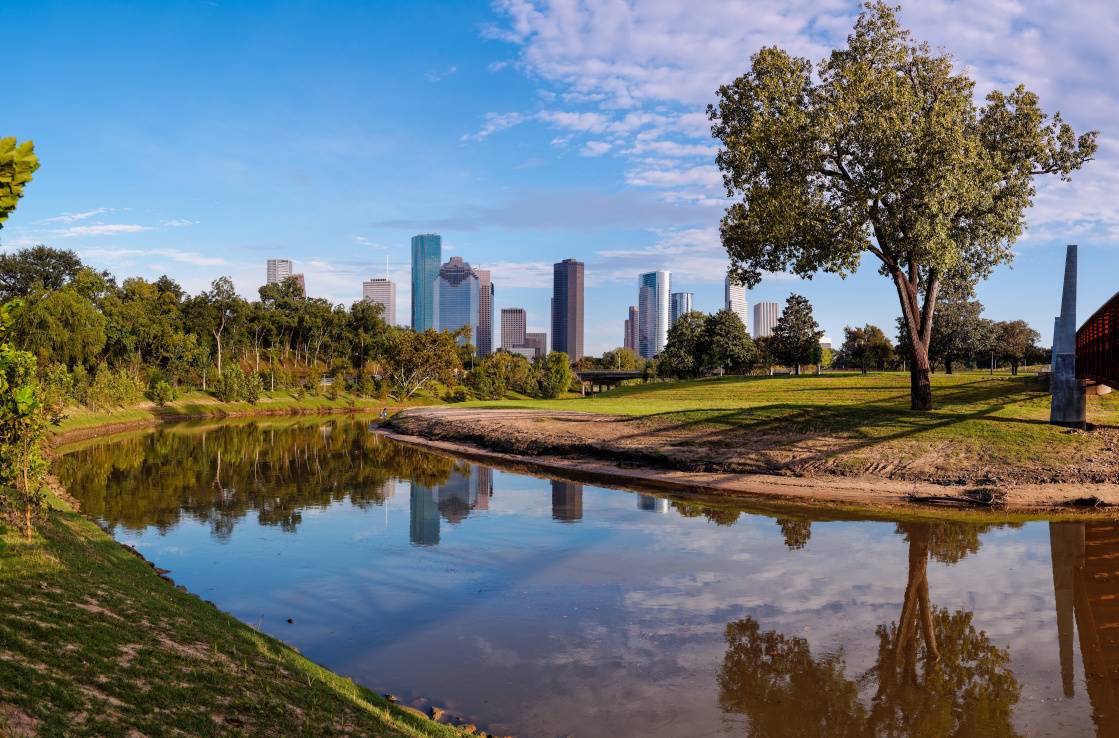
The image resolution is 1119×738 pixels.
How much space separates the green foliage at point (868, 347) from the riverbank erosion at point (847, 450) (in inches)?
2554

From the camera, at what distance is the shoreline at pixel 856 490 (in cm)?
2823

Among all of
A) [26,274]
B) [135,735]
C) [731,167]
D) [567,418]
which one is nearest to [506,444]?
[567,418]

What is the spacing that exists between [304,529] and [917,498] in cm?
2415

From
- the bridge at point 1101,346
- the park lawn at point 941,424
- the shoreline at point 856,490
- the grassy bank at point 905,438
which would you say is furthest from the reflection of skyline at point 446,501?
the bridge at point 1101,346

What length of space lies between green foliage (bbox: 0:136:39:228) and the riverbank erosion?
30.6 meters

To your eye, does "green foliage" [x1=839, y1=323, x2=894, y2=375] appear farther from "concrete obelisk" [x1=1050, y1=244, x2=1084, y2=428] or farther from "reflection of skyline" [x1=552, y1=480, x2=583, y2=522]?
"reflection of skyline" [x1=552, y1=480, x2=583, y2=522]

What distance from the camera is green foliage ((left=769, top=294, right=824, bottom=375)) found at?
103 meters

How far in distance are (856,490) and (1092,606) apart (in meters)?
14.7

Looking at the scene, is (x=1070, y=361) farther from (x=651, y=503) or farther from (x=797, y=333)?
(x=797, y=333)

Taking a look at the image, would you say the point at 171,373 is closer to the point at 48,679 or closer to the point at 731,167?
the point at 731,167

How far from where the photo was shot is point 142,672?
8.63m

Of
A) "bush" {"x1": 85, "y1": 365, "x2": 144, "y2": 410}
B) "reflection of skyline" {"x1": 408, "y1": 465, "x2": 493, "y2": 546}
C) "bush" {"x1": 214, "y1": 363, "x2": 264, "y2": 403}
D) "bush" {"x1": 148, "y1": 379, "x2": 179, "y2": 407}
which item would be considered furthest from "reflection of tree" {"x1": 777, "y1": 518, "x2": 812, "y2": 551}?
"bush" {"x1": 214, "y1": 363, "x2": 264, "y2": 403}

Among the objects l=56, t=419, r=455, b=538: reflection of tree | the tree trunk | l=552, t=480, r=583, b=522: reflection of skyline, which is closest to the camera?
l=552, t=480, r=583, b=522: reflection of skyline

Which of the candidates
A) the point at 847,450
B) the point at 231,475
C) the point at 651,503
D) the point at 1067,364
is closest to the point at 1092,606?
the point at 651,503
